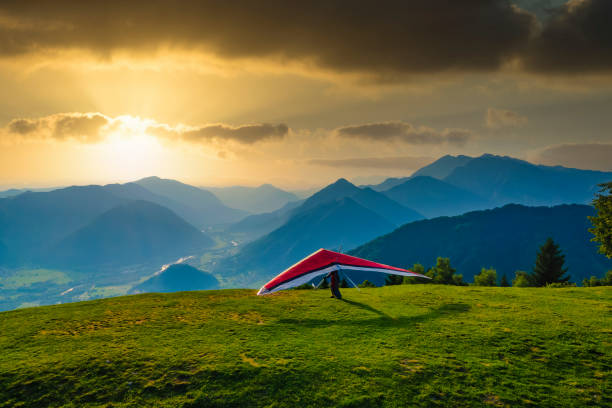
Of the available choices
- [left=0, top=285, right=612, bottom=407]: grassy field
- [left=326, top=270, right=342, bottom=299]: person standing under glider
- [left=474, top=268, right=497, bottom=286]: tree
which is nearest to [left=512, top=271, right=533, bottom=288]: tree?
[left=474, top=268, right=497, bottom=286]: tree

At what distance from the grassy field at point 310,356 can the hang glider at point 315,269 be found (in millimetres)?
1728

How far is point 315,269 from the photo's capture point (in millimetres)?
21672

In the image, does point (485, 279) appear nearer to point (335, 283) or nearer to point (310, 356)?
point (335, 283)

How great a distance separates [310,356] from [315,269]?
9114 millimetres

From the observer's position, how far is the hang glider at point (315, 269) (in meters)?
20.7

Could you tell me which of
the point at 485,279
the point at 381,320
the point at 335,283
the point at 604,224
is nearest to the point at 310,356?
the point at 381,320

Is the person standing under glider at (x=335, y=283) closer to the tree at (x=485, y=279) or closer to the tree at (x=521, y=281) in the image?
the tree at (x=521, y=281)

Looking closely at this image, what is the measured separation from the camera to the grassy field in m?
10.4

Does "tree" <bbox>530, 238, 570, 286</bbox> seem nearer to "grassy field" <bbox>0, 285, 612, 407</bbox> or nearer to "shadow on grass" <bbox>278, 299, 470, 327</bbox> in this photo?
"grassy field" <bbox>0, 285, 612, 407</bbox>

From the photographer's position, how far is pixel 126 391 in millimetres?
10758

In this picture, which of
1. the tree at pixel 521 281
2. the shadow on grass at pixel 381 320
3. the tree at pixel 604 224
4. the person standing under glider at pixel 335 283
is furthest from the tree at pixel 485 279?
the shadow on grass at pixel 381 320

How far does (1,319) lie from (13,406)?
1261 centimetres

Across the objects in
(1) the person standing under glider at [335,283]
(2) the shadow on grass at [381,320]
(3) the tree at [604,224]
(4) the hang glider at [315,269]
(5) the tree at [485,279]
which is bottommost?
(5) the tree at [485,279]

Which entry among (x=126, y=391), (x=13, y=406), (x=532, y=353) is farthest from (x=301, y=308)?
(x=13, y=406)
